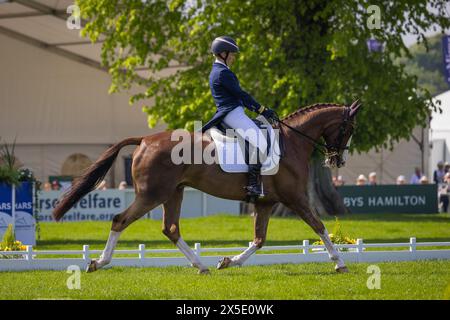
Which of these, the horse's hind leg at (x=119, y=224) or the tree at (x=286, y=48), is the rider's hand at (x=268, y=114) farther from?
the tree at (x=286, y=48)

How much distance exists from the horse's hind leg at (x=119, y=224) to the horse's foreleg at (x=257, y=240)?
4.88 feet

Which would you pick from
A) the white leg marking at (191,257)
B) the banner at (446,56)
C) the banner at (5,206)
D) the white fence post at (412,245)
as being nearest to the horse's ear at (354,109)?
the white fence post at (412,245)

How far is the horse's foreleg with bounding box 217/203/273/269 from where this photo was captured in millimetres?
11508

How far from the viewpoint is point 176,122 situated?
86.5 ft

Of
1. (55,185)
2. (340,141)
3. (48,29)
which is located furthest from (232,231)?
(48,29)

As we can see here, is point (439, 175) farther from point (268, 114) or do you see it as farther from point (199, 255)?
point (268, 114)

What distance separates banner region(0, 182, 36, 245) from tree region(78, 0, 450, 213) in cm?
857

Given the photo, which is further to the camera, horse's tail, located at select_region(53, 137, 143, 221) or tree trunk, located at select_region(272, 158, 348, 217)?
tree trunk, located at select_region(272, 158, 348, 217)

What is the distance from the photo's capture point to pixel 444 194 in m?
31.1

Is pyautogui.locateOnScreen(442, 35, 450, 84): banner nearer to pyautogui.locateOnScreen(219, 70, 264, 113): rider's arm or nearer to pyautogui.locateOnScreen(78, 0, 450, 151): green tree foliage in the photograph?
pyautogui.locateOnScreen(78, 0, 450, 151): green tree foliage

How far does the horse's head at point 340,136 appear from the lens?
12.0 m

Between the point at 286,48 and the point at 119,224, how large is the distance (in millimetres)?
16587

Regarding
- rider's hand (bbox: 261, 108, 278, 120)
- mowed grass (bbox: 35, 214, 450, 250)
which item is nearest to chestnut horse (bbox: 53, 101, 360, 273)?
rider's hand (bbox: 261, 108, 278, 120)
